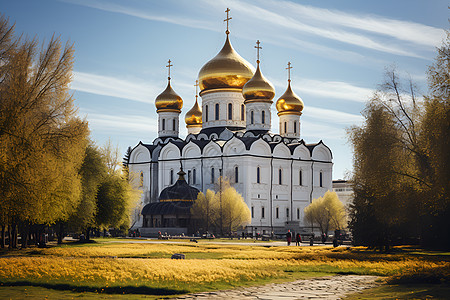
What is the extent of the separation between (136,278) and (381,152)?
631 inches

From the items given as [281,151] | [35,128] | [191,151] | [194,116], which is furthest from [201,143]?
[35,128]

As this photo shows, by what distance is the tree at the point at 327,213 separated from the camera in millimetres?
62406

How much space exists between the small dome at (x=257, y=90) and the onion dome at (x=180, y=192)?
12.8 metres

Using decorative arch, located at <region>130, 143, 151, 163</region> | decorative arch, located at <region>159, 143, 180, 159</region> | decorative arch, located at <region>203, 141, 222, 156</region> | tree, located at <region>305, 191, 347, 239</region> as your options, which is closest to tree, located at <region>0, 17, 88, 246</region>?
tree, located at <region>305, 191, 347, 239</region>

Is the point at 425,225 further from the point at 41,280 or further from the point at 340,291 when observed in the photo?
the point at 41,280

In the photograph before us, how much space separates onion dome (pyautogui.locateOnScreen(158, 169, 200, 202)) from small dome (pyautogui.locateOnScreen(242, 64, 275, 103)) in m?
12.8

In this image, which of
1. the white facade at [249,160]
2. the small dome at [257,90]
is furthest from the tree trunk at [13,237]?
the small dome at [257,90]

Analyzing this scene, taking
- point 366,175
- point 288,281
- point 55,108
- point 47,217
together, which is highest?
point 55,108

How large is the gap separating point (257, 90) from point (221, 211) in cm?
1931

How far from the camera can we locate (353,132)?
3086 cm

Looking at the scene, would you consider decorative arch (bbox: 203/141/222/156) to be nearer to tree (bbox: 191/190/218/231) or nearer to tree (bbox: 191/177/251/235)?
tree (bbox: 191/177/251/235)

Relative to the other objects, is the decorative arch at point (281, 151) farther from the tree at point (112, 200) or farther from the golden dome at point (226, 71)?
the tree at point (112, 200)

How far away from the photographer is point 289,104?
77.1 metres

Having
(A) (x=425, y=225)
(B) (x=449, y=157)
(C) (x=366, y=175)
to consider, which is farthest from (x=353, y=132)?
(B) (x=449, y=157)
